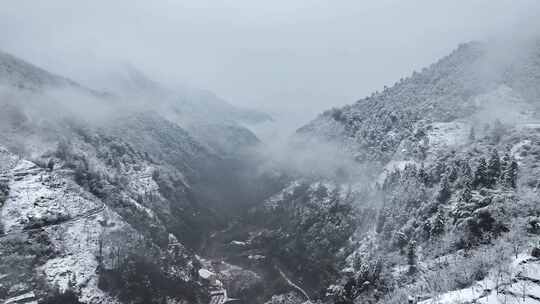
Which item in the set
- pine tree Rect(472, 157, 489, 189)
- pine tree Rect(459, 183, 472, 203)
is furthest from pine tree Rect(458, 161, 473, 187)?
pine tree Rect(472, 157, 489, 189)

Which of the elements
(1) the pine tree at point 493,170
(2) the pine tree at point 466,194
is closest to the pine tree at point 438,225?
(2) the pine tree at point 466,194

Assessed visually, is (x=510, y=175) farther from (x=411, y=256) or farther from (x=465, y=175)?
(x=411, y=256)

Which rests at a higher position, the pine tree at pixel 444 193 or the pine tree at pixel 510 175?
the pine tree at pixel 510 175

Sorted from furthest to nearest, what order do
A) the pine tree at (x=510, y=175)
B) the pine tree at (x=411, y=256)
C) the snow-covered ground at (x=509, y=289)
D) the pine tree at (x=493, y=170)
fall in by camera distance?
1. the pine tree at (x=493, y=170)
2. the pine tree at (x=411, y=256)
3. the pine tree at (x=510, y=175)
4. the snow-covered ground at (x=509, y=289)

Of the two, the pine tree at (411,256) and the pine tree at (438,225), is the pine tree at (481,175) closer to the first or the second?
the pine tree at (438,225)

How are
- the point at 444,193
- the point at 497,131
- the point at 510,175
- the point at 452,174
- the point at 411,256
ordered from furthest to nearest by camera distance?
the point at 497,131
the point at 452,174
the point at 444,193
the point at 411,256
the point at 510,175

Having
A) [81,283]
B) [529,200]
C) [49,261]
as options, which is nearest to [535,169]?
[529,200]

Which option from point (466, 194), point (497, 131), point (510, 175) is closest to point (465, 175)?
point (466, 194)

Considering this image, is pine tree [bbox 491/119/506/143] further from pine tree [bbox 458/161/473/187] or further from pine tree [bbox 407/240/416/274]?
pine tree [bbox 407/240/416/274]
